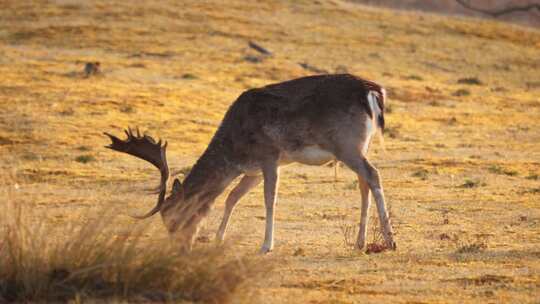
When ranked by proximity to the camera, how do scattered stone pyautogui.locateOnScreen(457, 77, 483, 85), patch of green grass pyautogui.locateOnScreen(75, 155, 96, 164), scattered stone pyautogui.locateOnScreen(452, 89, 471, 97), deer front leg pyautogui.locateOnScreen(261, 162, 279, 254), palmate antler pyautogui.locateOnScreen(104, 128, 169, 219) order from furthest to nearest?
scattered stone pyautogui.locateOnScreen(457, 77, 483, 85) → scattered stone pyautogui.locateOnScreen(452, 89, 471, 97) → patch of green grass pyautogui.locateOnScreen(75, 155, 96, 164) → deer front leg pyautogui.locateOnScreen(261, 162, 279, 254) → palmate antler pyautogui.locateOnScreen(104, 128, 169, 219)

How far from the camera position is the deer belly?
13.6 meters

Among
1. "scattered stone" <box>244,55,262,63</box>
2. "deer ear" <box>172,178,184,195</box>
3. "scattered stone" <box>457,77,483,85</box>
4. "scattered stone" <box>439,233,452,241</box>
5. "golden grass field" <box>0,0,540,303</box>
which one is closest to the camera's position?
"golden grass field" <box>0,0,540,303</box>

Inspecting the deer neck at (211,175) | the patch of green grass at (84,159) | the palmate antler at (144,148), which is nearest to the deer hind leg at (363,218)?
the deer neck at (211,175)

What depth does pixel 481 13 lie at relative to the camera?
68.9 meters

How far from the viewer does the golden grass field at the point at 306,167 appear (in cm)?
1222

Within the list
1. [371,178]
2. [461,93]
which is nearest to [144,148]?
[371,178]

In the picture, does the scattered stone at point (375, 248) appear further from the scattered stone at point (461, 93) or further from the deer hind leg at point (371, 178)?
the scattered stone at point (461, 93)

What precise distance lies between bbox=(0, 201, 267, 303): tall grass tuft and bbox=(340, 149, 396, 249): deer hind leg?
3.90 m

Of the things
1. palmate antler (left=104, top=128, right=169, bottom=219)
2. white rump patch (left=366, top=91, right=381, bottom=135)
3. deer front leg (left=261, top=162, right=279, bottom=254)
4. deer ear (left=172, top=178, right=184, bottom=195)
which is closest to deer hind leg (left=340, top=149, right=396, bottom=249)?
white rump patch (left=366, top=91, right=381, bottom=135)

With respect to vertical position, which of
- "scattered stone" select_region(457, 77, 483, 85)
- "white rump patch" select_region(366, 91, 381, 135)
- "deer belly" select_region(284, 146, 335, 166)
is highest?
"white rump patch" select_region(366, 91, 381, 135)

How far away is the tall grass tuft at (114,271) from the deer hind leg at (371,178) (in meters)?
3.90

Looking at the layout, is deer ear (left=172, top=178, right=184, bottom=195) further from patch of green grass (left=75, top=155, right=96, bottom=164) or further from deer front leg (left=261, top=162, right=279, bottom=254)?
patch of green grass (left=75, top=155, right=96, bottom=164)

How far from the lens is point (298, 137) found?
1360 cm

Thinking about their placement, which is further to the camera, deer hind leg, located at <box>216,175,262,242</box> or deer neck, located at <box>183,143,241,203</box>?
deer hind leg, located at <box>216,175,262,242</box>
